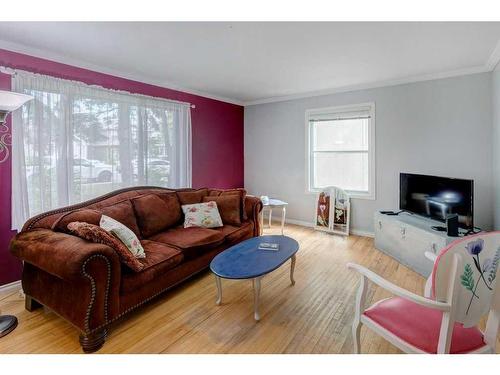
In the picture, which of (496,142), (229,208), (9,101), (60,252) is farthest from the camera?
(229,208)

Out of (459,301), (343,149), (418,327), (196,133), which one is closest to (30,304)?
(418,327)

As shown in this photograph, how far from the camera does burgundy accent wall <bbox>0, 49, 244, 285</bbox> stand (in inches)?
102

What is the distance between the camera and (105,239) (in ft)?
6.44

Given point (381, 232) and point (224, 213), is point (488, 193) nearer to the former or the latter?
point (381, 232)

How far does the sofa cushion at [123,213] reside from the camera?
2666mm

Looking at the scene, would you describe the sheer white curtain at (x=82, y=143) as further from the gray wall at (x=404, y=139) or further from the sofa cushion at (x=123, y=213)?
the gray wall at (x=404, y=139)

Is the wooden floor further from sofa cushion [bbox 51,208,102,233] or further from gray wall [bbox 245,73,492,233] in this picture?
gray wall [bbox 245,73,492,233]

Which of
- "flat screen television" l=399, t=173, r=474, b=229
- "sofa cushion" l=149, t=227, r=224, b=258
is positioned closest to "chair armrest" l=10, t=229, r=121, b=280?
"sofa cushion" l=149, t=227, r=224, b=258

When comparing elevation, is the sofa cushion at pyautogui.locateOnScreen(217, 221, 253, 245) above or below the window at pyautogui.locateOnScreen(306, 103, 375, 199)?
below

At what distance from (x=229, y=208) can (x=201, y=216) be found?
41 centimetres

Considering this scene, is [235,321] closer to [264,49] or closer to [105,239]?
[105,239]

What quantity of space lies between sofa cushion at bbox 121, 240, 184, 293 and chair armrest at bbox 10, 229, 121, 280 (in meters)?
0.19

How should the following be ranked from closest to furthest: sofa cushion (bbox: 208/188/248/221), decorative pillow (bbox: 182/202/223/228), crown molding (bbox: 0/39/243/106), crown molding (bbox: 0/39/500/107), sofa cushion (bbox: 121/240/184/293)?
sofa cushion (bbox: 121/240/184/293) < crown molding (bbox: 0/39/243/106) < crown molding (bbox: 0/39/500/107) < decorative pillow (bbox: 182/202/223/228) < sofa cushion (bbox: 208/188/248/221)

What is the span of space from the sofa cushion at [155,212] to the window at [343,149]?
2599mm
